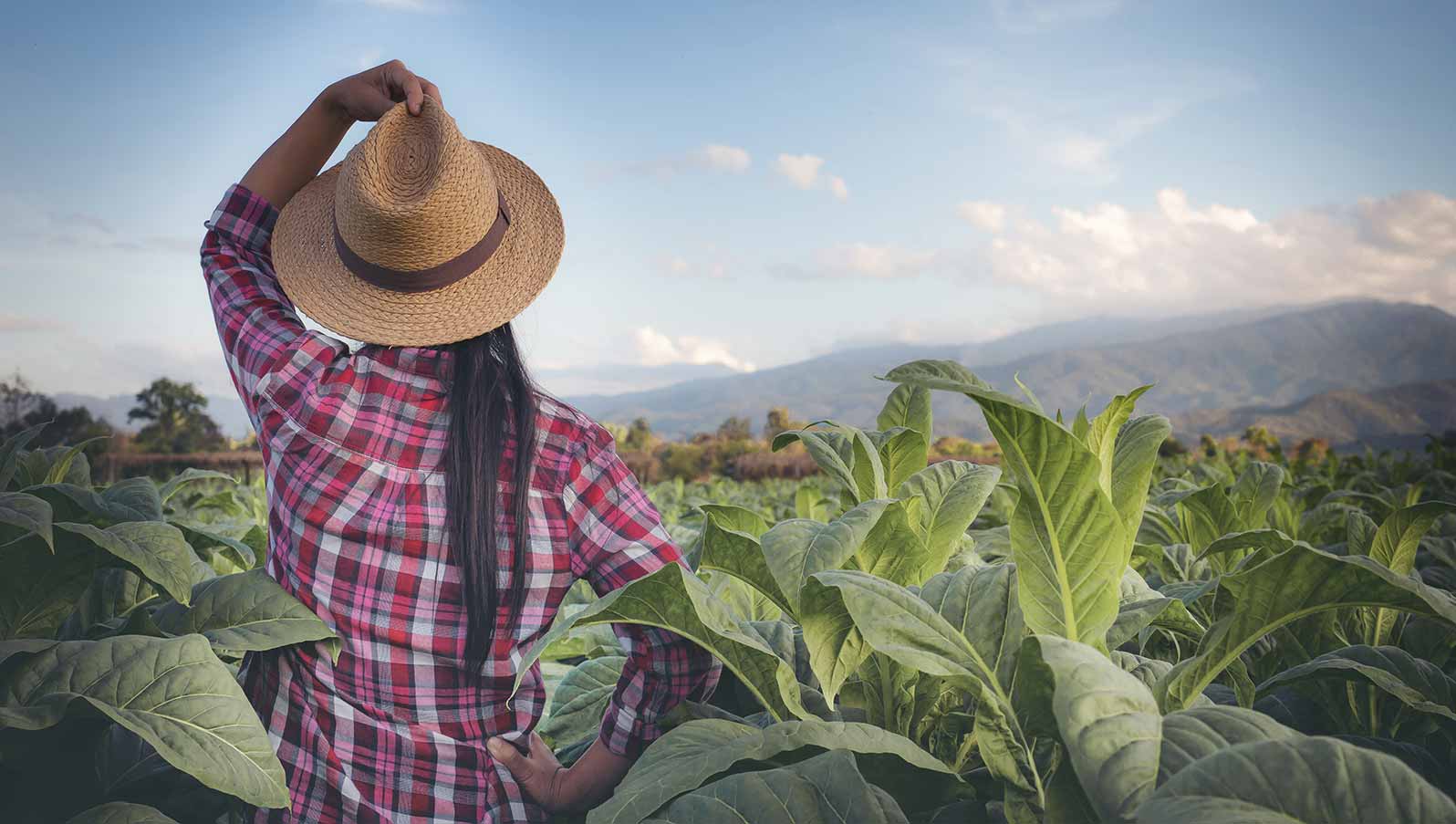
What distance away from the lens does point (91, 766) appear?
1.07 meters

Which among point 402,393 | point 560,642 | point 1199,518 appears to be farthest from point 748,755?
point 560,642

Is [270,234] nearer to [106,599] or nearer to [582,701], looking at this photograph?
[106,599]

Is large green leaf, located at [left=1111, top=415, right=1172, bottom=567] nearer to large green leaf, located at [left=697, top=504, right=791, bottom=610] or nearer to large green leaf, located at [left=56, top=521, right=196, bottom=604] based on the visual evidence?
large green leaf, located at [left=697, top=504, right=791, bottom=610]

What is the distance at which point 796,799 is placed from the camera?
0.75 metres

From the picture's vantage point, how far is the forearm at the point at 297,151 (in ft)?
5.30

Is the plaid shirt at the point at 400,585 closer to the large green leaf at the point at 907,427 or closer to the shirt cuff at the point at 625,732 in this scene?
the shirt cuff at the point at 625,732

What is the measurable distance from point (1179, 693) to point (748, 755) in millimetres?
397

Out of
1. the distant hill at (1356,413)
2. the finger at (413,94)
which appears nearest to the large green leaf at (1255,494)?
the finger at (413,94)

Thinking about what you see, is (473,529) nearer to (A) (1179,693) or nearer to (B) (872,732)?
(B) (872,732)

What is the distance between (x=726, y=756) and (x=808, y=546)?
198 millimetres

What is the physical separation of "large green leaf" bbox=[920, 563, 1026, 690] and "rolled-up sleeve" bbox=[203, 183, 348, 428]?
39.3 inches

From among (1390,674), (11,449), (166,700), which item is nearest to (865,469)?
(1390,674)

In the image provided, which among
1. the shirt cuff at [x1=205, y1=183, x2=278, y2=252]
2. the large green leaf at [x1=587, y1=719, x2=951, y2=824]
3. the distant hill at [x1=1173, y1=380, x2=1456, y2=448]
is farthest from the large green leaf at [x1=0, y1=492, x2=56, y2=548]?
the distant hill at [x1=1173, y1=380, x2=1456, y2=448]

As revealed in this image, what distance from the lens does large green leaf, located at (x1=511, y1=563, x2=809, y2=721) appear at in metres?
0.83
